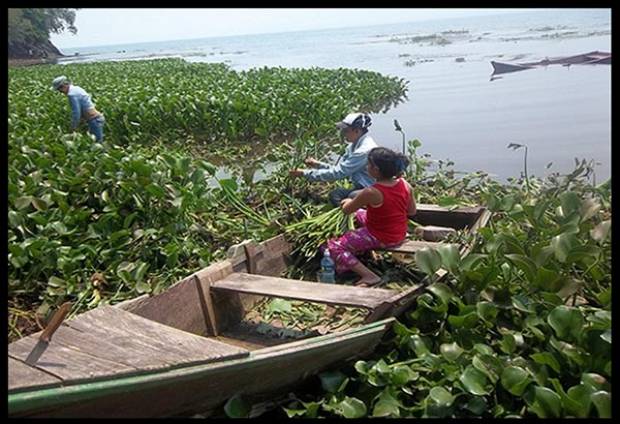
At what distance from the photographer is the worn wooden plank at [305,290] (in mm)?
2424

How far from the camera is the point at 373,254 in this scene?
3158mm

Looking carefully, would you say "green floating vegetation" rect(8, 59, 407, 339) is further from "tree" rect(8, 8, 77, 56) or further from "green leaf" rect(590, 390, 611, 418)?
"tree" rect(8, 8, 77, 56)

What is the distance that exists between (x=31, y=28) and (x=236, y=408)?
42.1m

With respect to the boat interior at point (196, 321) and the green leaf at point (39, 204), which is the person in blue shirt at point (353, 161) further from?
the green leaf at point (39, 204)

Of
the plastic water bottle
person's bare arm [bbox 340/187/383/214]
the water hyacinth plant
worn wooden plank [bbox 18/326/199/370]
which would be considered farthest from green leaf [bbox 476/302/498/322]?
→ worn wooden plank [bbox 18/326/199/370]

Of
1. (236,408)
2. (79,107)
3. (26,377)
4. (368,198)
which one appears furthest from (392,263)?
(79,107)

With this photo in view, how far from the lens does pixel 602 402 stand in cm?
177

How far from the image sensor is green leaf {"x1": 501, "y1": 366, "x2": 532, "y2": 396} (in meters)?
1.96

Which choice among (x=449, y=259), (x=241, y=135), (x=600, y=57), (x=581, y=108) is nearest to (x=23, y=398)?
(x=449, y=259)

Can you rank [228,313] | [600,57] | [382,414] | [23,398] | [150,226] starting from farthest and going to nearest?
[600,57], [150,226], [228,313], [382,414], [23,398]

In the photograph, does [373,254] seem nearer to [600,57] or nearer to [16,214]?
[16,214]

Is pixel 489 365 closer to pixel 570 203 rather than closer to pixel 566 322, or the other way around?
pixel 566 322

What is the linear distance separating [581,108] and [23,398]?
29.3 feet

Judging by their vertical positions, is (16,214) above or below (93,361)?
above
